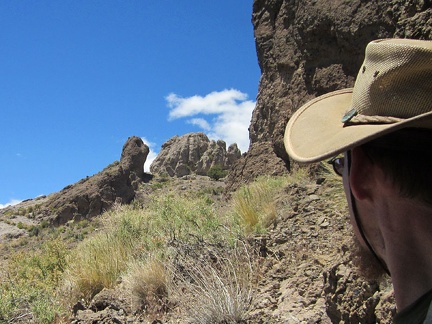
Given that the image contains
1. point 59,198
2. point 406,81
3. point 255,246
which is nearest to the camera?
point 406,81

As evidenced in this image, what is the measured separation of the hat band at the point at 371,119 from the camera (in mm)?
1251

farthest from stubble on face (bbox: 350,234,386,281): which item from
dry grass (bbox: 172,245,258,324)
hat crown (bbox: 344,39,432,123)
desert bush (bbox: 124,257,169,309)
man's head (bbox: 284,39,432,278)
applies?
desert bush (bbox: 124,257,169,309)

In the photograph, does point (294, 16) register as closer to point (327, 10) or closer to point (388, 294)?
point (327, 10)

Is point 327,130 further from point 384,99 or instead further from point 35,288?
point 35,288

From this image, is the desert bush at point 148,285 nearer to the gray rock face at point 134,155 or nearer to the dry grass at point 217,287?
the dry grass at point 217,287

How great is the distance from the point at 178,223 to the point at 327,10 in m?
4.83

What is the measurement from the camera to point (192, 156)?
66.9m

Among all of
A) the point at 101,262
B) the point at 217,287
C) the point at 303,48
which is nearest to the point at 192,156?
the point at 303,48

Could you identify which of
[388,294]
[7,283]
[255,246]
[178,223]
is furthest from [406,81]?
[7,283]

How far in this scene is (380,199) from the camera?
1340 mm

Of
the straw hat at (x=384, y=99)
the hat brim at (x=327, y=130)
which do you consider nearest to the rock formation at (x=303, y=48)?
the hat brim at (x=327, y=130)

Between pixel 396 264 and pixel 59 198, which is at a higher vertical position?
pixel 59 198

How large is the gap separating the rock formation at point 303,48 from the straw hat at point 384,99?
437 cm

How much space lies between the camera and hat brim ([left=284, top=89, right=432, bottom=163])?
1.22 m
